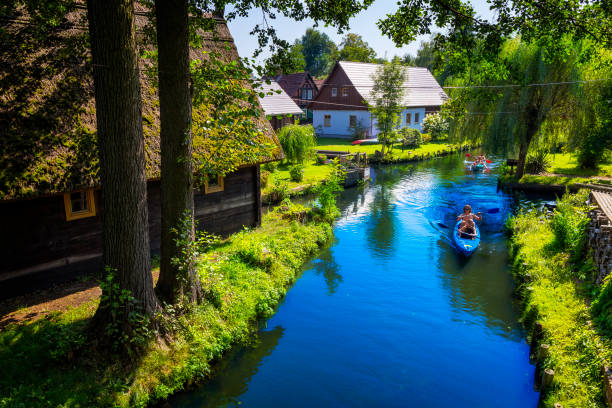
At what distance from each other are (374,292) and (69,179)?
7.96 m

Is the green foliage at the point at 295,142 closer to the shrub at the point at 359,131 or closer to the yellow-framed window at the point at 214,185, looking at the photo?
the yellow-framed window at the point at 214,185

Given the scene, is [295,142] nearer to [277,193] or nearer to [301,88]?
[277,193]

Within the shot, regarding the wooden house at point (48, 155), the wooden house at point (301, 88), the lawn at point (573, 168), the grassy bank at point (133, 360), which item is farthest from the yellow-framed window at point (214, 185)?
the wooden house at point (301, 88)

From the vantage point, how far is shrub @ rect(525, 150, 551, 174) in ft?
75.9

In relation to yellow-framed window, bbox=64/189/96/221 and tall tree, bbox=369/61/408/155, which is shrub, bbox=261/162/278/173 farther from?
yellow-framed window, bbox=64/189/96/221

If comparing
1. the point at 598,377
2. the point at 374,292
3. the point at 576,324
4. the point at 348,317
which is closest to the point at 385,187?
the point at 374,292

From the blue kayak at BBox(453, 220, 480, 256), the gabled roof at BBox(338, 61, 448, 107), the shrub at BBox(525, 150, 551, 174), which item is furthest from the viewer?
the gabled roof at BBox(338, 61, 448, 107)

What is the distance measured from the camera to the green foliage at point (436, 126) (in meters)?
37.3

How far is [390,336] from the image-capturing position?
8922mm

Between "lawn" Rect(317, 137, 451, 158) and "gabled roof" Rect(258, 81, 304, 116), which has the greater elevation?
"gabled roof" Rect(258, 81, 304, 116)

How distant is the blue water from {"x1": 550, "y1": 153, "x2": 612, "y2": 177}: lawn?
11093 mm

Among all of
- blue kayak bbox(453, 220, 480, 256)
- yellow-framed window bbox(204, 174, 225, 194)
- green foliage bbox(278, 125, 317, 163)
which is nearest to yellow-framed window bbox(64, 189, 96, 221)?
yellow-framed window bbox(204, 174, 225, 194)

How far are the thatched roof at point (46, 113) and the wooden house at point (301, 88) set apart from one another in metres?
35.4

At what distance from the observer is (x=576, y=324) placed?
768 centimetres
